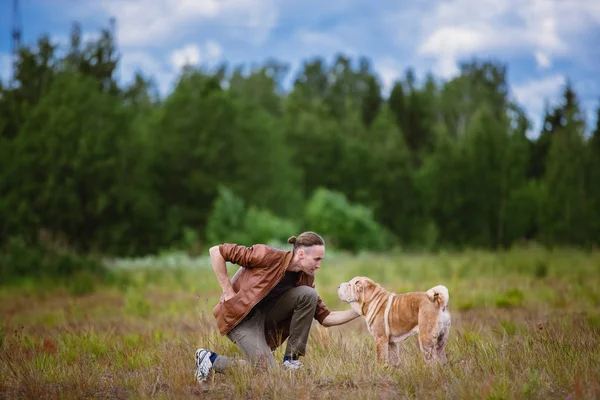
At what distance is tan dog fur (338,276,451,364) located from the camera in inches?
250

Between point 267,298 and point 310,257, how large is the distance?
0.83 m

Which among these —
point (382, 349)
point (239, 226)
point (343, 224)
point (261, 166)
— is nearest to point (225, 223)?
point (239, 226)

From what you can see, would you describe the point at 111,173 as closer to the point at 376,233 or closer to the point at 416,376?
the point at 376,233

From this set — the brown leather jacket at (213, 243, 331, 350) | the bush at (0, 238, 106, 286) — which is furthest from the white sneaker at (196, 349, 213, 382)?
the bush at (0, 238, 106, 286)

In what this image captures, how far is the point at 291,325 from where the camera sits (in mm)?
7188

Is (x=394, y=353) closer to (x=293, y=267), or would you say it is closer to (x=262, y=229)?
(x=293, y=267)

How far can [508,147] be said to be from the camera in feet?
153

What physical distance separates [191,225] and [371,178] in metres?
15.8

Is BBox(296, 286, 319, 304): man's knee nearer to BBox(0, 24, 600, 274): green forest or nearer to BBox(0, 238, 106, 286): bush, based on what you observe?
BBox(0, 238, 106, 286): bush

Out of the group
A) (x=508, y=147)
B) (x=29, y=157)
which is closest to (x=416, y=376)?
(x=29, y=157)

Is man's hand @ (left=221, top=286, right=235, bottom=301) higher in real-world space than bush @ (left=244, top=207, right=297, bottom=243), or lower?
higher

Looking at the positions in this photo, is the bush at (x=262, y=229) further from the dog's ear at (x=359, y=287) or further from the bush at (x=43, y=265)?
the dog's ear at (x=359, y=287)

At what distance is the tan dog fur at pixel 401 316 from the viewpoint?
6.36m

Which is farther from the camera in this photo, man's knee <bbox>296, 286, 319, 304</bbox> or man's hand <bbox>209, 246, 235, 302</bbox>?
man's knee <bbox>296, 286, 319, 304</bbox>
